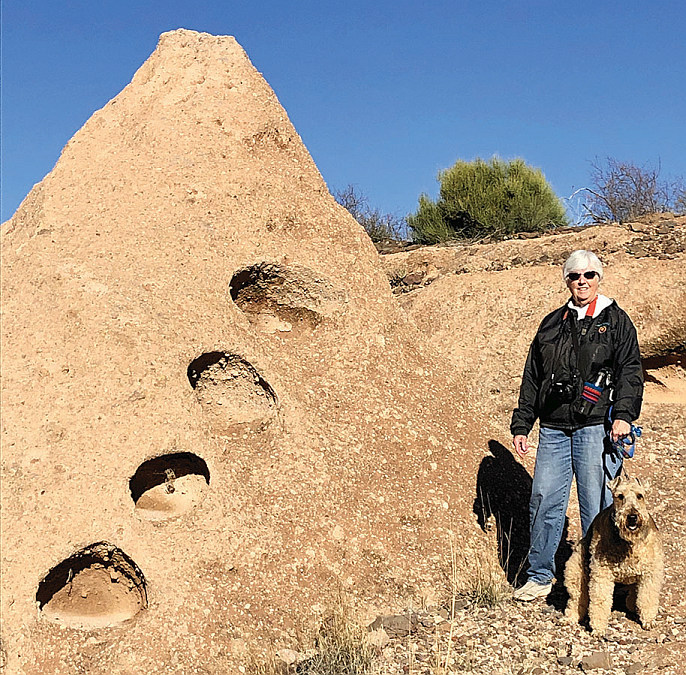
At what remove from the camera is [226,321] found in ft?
16.8

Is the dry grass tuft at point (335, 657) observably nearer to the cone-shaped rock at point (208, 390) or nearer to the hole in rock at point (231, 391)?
Answer: the cone-shaped rock at point (208, 390)

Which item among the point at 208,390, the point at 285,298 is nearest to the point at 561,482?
the point at 208,390

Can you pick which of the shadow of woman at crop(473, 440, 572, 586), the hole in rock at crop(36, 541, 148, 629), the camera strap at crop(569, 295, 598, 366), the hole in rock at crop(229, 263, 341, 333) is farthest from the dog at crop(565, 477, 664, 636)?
the hole in rock at crop(229, 263, 341, 333)

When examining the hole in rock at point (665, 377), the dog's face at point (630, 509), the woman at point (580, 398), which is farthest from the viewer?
the hole in rock at point (665, 377)

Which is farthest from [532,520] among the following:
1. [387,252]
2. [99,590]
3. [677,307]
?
[387,252]

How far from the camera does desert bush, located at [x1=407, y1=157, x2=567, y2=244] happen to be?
13.5m

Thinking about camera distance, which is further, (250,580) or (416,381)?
(416,381)

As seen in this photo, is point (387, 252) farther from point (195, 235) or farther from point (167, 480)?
point (167, 480)

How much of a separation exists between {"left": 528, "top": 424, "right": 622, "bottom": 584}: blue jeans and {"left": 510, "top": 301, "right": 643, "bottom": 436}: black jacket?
3.4 inches

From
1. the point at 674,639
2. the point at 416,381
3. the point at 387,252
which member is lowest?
the point at 674,639

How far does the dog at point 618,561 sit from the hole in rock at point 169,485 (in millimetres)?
2112

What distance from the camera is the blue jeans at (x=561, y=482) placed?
14.6 ft

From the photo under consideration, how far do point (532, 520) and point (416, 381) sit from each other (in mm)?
1412

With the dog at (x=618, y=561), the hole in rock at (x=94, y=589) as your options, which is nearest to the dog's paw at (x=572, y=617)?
the dog at (x=618, y=561)
